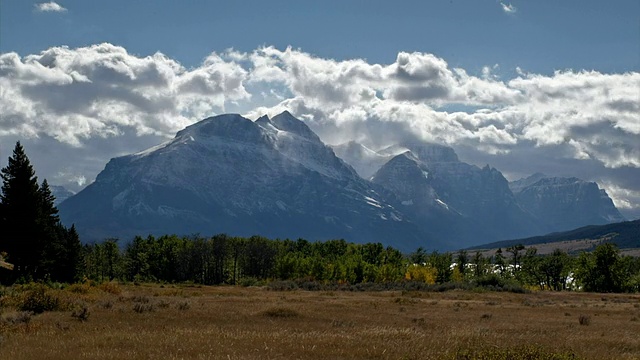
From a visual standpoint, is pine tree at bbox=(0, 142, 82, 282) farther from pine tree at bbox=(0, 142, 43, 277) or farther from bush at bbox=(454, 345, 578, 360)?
bush at bbox=(454, 345, 578, 360)

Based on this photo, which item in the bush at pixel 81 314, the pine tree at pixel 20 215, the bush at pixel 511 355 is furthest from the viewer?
the pine tree at pixel 20 215

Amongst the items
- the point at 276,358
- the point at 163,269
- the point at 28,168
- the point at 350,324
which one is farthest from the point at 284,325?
the point at 163,269

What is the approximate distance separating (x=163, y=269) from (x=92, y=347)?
493 feet

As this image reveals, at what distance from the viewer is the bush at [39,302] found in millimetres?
30484

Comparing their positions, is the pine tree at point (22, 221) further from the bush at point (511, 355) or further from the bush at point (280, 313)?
the bush at point (511, 355)

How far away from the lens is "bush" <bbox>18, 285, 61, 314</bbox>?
Result: 30484 millimetres

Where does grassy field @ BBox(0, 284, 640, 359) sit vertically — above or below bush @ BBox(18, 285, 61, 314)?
below

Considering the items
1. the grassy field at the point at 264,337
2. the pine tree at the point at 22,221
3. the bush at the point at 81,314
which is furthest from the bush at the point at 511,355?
the pine tree at the point at 22,221

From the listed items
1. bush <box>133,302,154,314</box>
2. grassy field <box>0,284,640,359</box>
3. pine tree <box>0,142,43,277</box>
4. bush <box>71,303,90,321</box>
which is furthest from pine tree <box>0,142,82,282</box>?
bush <box>71,303,90,321</box>

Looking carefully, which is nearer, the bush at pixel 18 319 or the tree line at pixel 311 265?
the bush at pixel 18 319

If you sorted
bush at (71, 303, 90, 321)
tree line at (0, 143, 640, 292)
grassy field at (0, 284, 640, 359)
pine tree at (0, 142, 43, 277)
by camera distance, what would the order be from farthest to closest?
1. tree line at (0, 143, 640, 292)
2. pine tree at (0, 142, 43, 277)
3. bush at (71, 303, 90, 321)
4. grassy field at (0, 284, 640, 359)

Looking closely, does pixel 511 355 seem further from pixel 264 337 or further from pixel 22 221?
pixel 22 221

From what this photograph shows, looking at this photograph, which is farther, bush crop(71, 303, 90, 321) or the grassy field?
bush crop(71, 303, 90, 321)

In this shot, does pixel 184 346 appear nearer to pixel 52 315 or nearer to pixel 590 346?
pixel 52 315
